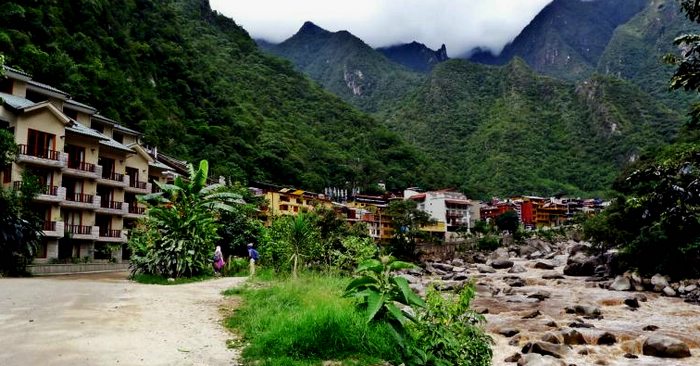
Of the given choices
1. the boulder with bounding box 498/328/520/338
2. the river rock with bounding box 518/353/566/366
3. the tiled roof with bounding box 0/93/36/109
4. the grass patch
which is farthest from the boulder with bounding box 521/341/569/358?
the tiled roof with bounding box 0/93/36/109

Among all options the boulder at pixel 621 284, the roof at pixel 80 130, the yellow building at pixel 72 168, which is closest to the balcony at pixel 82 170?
the yellow building at pixel 72 168

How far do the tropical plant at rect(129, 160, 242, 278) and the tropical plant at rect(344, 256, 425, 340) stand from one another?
40.7 ft

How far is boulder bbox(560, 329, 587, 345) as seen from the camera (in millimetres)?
16522

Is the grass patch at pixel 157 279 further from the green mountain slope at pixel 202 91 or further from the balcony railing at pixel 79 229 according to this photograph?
the green mountain slope at pixel 202 91

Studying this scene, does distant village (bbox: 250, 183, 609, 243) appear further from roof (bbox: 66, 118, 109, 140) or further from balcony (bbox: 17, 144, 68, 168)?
balcony (bbox: 17, 144, 68, 168)

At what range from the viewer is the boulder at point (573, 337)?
16.5 m

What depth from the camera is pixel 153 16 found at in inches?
3622

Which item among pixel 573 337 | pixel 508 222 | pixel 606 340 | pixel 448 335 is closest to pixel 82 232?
pixel 573 337

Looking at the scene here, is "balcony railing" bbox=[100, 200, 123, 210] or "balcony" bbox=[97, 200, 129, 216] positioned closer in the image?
"balcony" bbox=[97, 200, 129, 216]

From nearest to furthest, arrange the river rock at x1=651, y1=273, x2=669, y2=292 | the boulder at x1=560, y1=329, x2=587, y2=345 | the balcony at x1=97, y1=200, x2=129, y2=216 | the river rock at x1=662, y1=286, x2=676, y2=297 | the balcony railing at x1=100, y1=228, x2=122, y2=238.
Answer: the boulder at x1=560, y1=329, x2=587, y2=345
the river rock at x1=662, y1=286, x2=676, y2=297
the river rock at x1=651, y1=273, x2=669, y2=292
the balcony at x1=97, y1=200, x2=129, y2=216
the balcony railing at x1=100, y1=228, x2=122, y2=238

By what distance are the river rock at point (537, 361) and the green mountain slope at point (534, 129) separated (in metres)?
125

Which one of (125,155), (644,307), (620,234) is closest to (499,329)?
(644,307)

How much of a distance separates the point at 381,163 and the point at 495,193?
3808cm

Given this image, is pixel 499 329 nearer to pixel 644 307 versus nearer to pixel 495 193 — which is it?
pixel 644 307
